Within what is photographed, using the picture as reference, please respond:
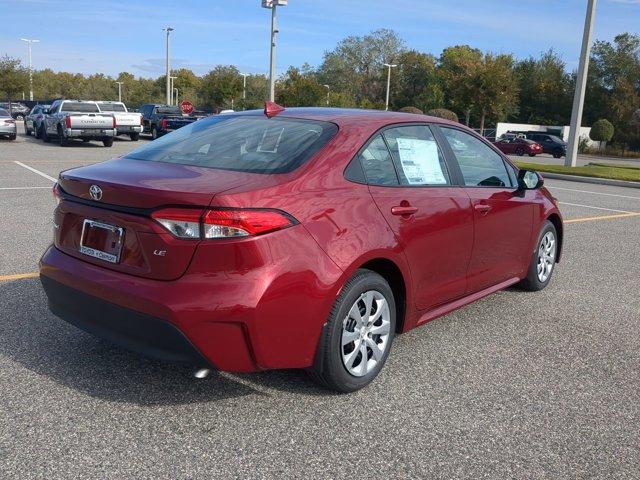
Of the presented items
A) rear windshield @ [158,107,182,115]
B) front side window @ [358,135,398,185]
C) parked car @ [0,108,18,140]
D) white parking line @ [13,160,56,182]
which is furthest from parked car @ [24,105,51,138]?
front side window @ [358,135,398,185]

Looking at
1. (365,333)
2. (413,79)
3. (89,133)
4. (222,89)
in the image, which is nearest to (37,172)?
(89,133)

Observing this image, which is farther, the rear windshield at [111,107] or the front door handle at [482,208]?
the rear windshield at [111,107]

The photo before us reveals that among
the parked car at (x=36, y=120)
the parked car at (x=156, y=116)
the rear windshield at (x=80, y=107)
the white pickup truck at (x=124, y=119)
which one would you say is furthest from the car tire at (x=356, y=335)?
the parked car at (x=156, y=116)

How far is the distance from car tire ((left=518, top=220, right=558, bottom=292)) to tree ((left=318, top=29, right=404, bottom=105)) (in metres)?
82.6

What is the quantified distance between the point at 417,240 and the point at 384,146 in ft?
2.03

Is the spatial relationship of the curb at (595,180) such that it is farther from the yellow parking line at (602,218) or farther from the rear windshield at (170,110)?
the rear windshield at (170,110)

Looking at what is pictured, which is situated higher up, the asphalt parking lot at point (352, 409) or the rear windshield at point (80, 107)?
the rear windshield at point (80, 107)

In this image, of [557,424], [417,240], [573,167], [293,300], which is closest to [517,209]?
[417,240]

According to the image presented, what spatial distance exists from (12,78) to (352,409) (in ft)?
211

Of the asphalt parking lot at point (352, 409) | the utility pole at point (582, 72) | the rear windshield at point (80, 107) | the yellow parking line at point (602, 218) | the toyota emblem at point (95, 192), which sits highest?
the utility pole at point (582, 72)

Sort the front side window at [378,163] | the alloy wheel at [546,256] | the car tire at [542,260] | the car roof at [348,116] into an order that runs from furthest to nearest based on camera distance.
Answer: the alloy wheel at [546,256], the car tire at [542,260], the car roof at [348,116], the front side window at [378,163]

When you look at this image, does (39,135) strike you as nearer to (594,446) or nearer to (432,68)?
(594,446)

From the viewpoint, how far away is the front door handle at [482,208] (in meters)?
4.60

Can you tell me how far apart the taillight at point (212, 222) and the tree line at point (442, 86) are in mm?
41944
